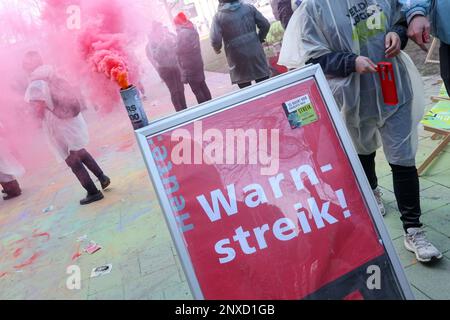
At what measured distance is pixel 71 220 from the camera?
479cm

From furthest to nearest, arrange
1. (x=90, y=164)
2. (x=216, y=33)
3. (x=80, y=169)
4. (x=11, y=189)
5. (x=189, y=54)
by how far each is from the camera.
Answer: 1. (x=11, y=189)
2. (x=189, y=54)
3. (x=216, y=33)
4. (x=90, y=164)
5. (x=80, y=169)

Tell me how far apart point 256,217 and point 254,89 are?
1.75 ft

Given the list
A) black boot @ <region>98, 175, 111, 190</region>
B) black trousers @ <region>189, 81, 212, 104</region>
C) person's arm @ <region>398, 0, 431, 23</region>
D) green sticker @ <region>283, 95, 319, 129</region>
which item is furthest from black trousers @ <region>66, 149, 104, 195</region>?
person's arm @ <region>398, 0, 431, 23</region>

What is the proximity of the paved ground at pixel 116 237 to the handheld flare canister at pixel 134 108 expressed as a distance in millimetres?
1537

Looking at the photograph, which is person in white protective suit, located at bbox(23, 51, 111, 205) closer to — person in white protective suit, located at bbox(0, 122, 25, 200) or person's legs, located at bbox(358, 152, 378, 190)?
person in white protective suit, located at bbox(0, 122, 25, 200)

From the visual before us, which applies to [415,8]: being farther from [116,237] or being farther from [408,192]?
[116,237]

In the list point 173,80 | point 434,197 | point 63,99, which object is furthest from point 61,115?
point 434,197

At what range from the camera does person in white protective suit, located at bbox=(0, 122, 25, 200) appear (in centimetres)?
618

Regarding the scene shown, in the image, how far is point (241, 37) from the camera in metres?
5.55

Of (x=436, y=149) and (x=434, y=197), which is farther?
(x=436, y=149)

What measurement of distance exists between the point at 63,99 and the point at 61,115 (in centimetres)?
20

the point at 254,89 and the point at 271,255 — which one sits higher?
the point at 254,89
